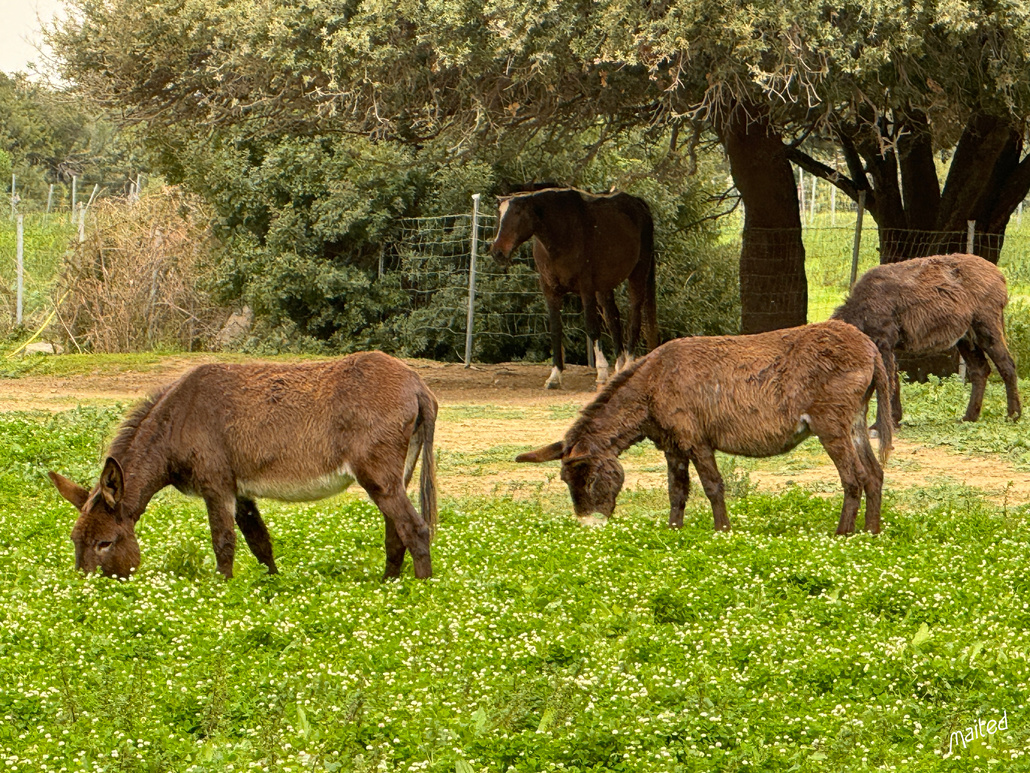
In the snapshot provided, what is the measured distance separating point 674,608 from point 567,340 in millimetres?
16082

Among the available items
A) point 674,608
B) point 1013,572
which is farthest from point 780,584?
point 1013,572

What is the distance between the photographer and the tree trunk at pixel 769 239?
18984 mm

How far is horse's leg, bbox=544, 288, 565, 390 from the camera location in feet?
Answer: 62.1

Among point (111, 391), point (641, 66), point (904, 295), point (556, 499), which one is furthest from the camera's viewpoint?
point (111, 391)

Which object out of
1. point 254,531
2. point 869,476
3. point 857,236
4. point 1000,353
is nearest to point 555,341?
point 857,236

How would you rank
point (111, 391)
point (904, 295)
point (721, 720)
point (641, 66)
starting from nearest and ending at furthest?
1. point (721, 720)
2. point (904, 295)
3. point (641, 66)
4. point (111, 391)

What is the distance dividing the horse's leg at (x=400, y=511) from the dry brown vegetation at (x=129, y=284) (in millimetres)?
15896

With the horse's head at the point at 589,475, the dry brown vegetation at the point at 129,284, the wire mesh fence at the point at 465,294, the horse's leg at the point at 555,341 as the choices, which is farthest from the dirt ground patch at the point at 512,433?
the dry brown vegetation at the point at 129,284

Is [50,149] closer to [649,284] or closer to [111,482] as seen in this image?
[649,284]

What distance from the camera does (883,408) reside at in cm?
951

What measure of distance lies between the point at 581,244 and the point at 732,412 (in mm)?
10266

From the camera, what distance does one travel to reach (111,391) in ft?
58.3

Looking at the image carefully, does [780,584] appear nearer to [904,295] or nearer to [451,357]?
[904,295]

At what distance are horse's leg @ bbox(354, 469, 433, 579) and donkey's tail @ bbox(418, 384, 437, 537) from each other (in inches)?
6.4
